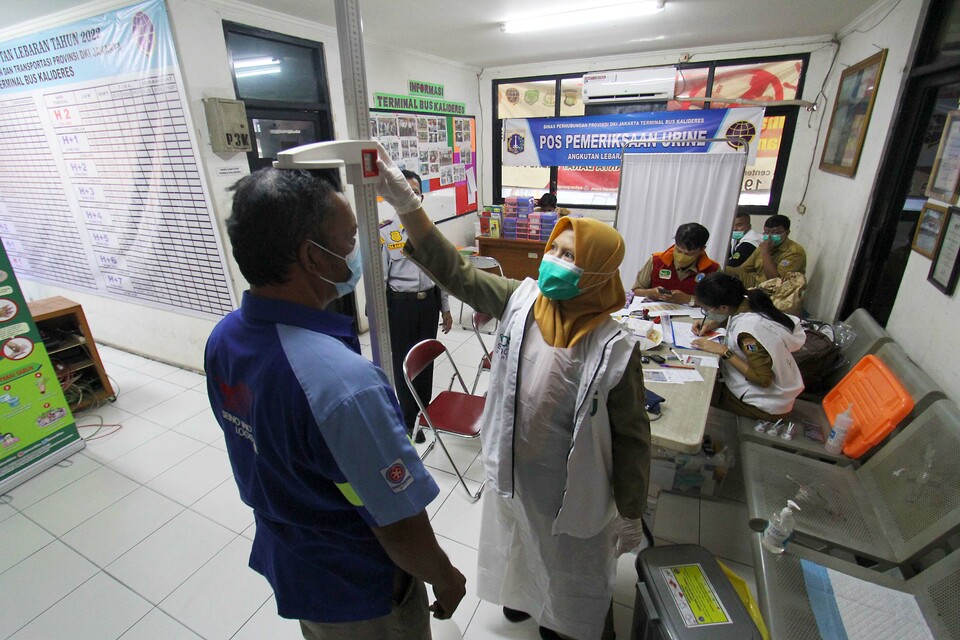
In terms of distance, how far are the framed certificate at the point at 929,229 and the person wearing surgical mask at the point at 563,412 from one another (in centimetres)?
193

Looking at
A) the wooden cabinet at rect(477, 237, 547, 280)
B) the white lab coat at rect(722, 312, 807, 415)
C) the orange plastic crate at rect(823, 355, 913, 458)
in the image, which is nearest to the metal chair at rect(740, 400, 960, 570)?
the orange plastic crate at rect(823, 355, 913, 458)

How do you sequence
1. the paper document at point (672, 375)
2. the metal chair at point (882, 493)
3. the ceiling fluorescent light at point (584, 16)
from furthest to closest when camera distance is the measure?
the ceiling fluorescent light at point (584, 16) < the paper document at point (672, 375) < the metal chair at point (882, 493)

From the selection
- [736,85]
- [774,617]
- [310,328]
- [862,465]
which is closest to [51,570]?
[310,328]

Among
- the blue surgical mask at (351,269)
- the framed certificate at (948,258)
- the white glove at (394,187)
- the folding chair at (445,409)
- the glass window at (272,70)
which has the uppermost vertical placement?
the glass window at (272,70)

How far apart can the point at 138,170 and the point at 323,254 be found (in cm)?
338

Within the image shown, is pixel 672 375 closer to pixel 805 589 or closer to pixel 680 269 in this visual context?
pixel 805 589

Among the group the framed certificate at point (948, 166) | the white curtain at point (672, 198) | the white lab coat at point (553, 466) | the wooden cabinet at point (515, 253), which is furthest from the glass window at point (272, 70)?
the framed certificate at point (948, 166)

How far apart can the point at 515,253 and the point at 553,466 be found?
4423 millimetres

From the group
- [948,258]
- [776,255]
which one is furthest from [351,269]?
[776,255]

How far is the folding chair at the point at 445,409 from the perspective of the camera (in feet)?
7.74

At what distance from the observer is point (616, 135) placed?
221 inches

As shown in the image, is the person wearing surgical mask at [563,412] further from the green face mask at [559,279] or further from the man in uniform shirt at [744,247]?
the man in uniform shirt at [744,247]

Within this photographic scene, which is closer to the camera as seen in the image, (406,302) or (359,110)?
(359,110)

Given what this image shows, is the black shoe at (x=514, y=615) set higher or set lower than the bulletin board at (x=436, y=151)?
lower
